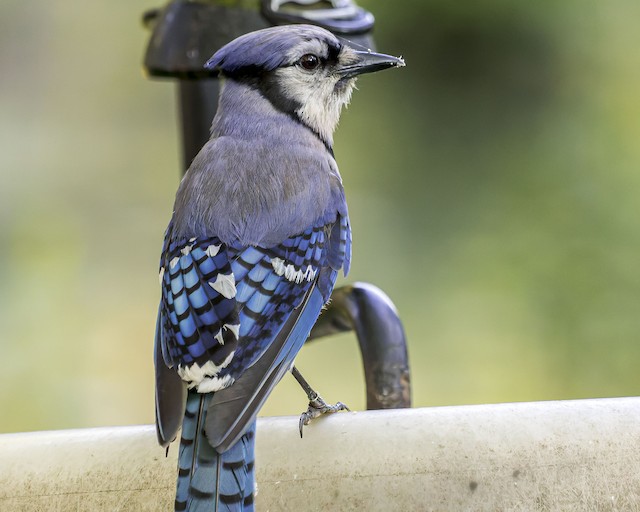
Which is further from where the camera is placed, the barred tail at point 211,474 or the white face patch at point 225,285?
the white face patch at point 225,285

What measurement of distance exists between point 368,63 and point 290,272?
0.52 m

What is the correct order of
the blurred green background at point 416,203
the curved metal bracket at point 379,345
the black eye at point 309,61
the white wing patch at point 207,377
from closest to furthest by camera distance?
the white wing patch at point 207,377 → the curved metal bracket at point 379,345 → the black eye at point 309,61 → the blurred green background at point 416,203

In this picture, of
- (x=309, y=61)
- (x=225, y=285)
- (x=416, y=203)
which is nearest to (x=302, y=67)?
(x=309, y=61)

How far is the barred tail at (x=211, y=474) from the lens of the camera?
1382 millimetres

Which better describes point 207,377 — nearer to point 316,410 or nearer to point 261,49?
point 316,410

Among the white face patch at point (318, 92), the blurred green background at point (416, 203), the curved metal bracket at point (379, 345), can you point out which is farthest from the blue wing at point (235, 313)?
the blurred green background at point (416, 203)

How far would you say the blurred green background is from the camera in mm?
3941

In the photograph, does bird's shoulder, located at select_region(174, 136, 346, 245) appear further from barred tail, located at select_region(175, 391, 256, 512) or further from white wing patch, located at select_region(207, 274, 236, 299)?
barred tail, located at select_region(175, 391, 256, 512)

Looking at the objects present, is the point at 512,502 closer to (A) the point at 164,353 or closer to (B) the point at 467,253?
(A) the point at 164,353

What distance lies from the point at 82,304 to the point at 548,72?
212 centimetres

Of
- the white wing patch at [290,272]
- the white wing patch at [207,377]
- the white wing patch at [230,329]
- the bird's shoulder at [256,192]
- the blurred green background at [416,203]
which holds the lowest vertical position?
the blurred green background at [416,203]

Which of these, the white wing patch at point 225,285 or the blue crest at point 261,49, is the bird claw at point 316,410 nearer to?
the white wing patch at point 225,285

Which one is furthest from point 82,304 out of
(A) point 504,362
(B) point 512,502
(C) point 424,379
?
(B) point 512,502

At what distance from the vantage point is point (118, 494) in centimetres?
150
